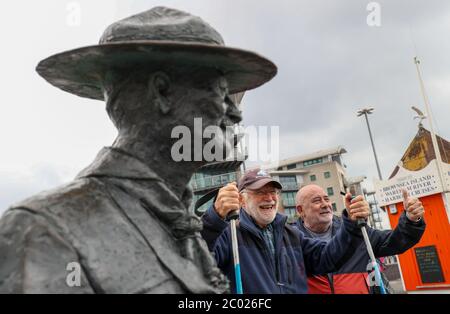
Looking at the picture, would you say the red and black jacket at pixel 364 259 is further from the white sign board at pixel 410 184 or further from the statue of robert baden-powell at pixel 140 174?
the white sign board at pixel 410 184

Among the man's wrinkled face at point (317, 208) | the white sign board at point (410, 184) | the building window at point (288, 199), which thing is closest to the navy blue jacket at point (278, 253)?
the man's wrinkled face at point (317, 208)

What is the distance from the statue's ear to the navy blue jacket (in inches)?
56.6

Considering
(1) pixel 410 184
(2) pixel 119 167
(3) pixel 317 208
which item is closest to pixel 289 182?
(1) pixel 410 184

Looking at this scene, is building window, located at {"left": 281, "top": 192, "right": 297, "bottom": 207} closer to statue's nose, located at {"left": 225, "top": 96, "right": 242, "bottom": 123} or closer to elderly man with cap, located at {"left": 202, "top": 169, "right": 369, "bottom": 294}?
elderly man with cap, located at {"left": 202, "top": 169, "right": 369, "bottom": 294}

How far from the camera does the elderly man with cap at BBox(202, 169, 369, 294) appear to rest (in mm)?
3473

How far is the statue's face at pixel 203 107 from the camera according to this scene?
5.78ft

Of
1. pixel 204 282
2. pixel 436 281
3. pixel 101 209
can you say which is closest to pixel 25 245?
pixel 101 209

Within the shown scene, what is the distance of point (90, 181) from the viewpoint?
1652 millimetres

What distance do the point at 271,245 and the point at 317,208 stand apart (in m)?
1.60

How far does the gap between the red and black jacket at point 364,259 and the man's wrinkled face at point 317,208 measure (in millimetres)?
580

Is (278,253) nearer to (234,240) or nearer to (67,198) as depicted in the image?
(234,240)

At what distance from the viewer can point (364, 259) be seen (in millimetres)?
4688

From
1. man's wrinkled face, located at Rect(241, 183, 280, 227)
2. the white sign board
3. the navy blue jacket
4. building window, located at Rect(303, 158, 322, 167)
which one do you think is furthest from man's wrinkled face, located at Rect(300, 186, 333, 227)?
building window, located at Rect(303, 158, 322, 167)
